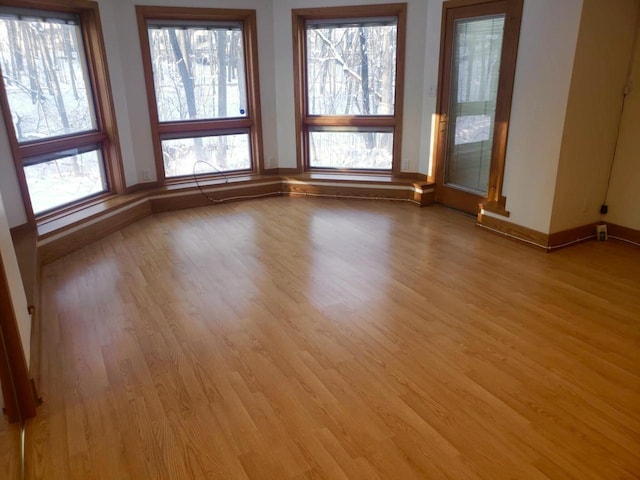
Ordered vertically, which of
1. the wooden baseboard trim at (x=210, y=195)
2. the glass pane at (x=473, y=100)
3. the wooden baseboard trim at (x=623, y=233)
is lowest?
the wooden baseboard trim at (x=623, y=233)

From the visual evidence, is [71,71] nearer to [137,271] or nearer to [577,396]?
[137,271]

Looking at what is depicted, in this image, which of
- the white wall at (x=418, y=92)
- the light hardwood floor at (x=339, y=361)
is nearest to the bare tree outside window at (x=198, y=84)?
the white wall at (x=418, y=92)

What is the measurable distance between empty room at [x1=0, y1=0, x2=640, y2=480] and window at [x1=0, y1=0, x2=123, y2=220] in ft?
0.07

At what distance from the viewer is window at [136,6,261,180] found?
5.18m

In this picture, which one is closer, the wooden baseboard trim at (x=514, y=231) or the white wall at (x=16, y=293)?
the white wall at (x=16, y=293)

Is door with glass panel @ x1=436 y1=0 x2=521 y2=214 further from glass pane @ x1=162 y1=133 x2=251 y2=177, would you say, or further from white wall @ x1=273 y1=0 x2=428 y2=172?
glass pane @ x1=162 y1=133 x2=251 y2=177

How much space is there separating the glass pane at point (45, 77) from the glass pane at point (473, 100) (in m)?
3.73

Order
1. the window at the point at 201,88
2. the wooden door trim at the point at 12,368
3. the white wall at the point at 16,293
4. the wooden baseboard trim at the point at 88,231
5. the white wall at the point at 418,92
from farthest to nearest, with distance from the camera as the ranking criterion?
the window at the point at 201,88 → the wooden baseboard trim at the point at 88,231 → the white wall at the point at 418,92 → the white wall at the point at 16,293 → the wooden door trim at the point at 12,368

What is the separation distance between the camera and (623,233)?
4.31 meters

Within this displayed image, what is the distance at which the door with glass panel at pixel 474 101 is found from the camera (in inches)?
170

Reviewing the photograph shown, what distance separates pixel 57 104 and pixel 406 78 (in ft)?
→ 11.8

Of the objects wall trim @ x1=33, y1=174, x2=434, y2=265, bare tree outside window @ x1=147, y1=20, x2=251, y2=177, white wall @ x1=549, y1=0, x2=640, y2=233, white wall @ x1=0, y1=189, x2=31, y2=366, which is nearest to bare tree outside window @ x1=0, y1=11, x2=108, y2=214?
wall trim @ x1=33, y1=174, x2=434, y2=265

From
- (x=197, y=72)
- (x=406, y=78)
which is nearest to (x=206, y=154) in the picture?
(x=197, y=72)

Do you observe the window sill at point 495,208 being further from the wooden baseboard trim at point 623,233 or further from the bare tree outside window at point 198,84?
the bare tree outside window at point 198,84
